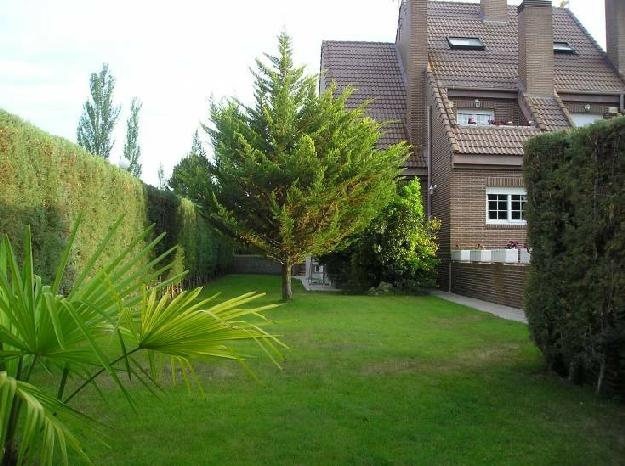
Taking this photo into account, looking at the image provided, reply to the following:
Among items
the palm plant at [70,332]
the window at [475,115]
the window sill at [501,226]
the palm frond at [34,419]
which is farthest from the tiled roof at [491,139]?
the palm frond at [34,419]

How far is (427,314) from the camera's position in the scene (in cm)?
1199

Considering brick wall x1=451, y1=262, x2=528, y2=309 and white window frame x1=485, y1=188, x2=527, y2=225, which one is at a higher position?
white window frame x1=485, y1=188, x2=527, y2=225

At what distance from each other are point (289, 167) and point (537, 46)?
1187 cm

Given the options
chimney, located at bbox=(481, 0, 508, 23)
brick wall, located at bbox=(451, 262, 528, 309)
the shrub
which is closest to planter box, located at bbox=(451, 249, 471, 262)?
brick wall, located at bbox=(451, 262, 528, 309)

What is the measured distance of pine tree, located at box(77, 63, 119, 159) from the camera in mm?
40531

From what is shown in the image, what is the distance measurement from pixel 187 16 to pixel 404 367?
24.1 ft

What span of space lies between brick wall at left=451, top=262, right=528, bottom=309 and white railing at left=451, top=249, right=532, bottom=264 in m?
0.15

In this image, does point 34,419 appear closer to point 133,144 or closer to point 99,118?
point 99,118

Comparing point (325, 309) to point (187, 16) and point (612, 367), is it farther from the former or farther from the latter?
point (612, 367)

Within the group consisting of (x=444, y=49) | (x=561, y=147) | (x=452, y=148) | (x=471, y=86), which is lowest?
(x=561, y=147)

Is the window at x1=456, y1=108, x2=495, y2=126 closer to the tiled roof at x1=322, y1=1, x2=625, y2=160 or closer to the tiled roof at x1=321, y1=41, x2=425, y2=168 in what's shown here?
the tiled roof at x1=322, y1=1, x2=625, y2=160

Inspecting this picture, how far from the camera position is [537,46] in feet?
64.9

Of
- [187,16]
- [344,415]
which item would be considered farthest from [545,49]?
[344,415]

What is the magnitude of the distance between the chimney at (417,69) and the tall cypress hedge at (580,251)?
574 inches
